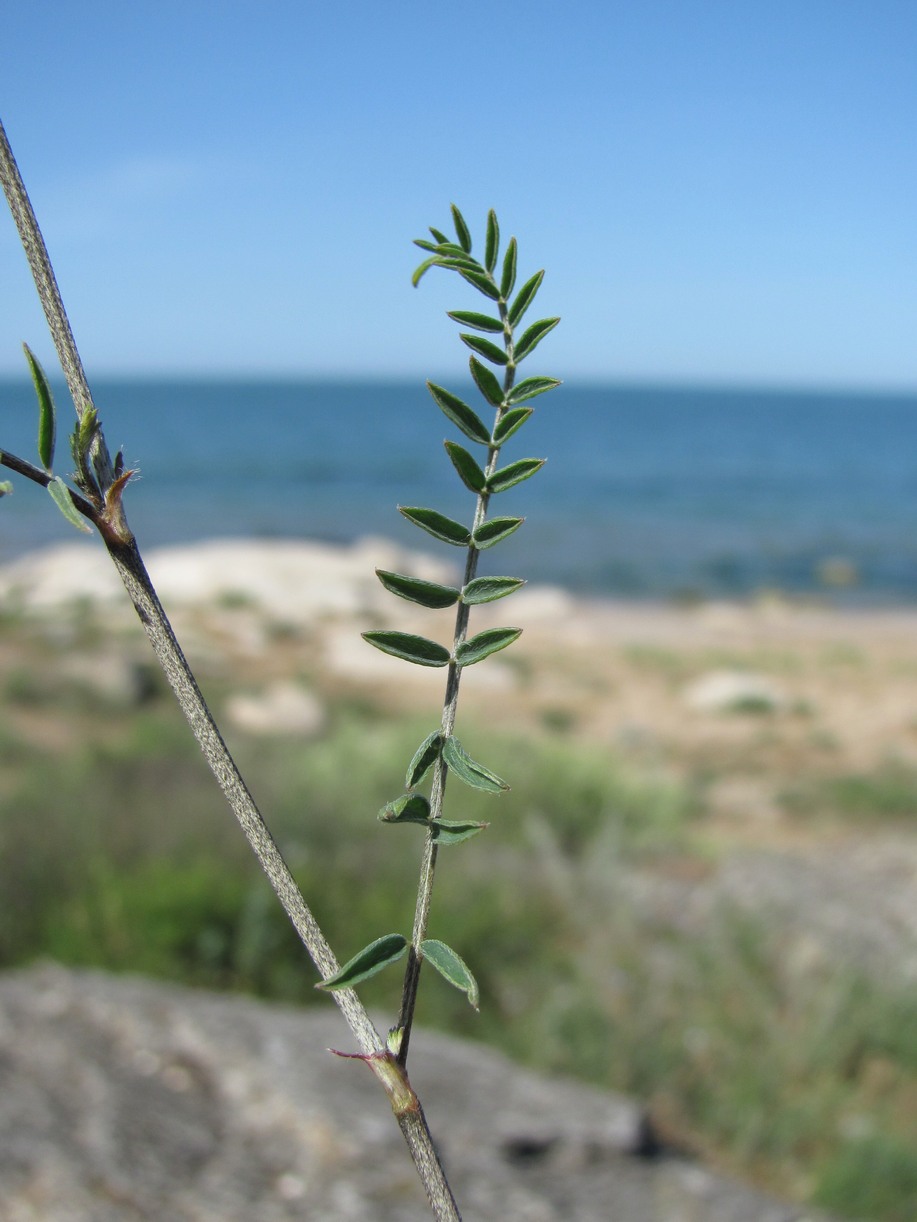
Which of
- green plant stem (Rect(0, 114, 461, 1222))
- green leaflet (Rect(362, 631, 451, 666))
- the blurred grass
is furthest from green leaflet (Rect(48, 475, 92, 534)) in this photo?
the blurred grass

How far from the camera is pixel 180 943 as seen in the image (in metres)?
3.75

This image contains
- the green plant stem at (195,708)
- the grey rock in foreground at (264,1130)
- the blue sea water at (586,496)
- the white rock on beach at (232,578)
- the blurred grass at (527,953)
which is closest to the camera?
the green plant stem at (195,708)

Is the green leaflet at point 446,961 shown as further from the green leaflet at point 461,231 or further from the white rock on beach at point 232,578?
the white rock on beach at point 232,578

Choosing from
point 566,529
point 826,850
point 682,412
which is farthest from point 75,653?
point 682,412

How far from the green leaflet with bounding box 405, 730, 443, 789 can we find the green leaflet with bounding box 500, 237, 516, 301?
17 cm

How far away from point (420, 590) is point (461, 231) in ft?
0.47

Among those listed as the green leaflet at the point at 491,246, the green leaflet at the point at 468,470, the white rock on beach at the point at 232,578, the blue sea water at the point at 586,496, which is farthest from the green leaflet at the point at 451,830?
the white rock on beach at the point at 232,578

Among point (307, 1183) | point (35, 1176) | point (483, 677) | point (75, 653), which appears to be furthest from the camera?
point (483, 677)

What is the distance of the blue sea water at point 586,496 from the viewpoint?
20.6 m

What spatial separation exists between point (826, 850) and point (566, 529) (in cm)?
1796

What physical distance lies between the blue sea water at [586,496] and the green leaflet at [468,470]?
5.40 m

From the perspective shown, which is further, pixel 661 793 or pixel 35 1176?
pixel 661 793

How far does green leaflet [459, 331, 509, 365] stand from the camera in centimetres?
40

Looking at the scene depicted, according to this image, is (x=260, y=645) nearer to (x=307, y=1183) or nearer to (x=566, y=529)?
(x=307, y=1183)
